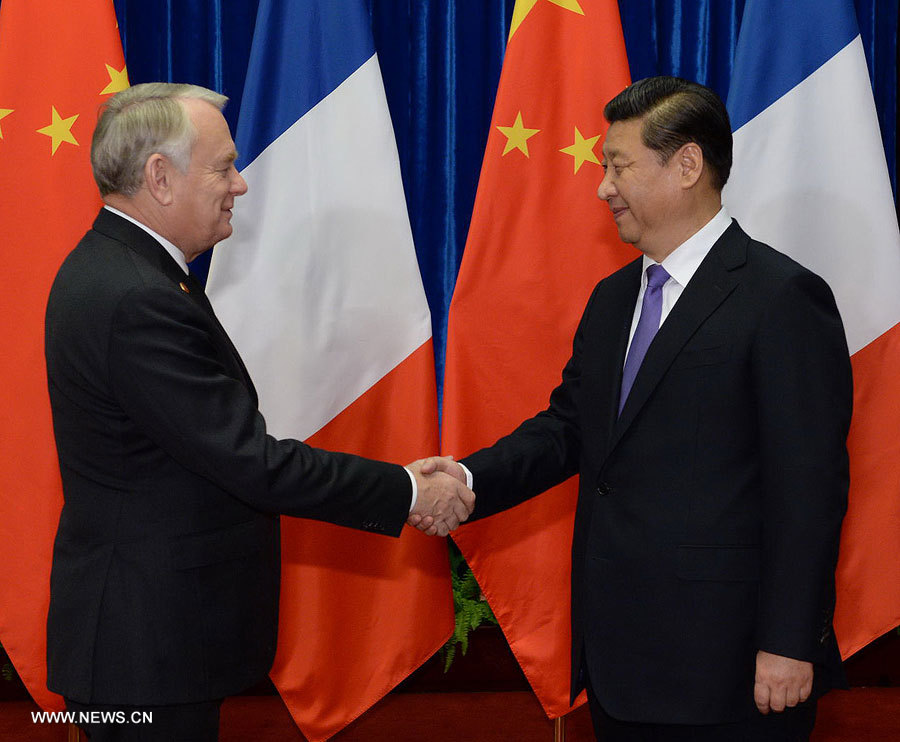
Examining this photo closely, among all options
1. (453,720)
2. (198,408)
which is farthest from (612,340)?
(453,720)

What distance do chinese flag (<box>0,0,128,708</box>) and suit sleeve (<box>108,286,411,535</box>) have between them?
107cm

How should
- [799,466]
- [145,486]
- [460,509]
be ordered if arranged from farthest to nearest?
[460,509] < [145,486] < [799,466]

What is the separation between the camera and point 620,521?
1.77 metres

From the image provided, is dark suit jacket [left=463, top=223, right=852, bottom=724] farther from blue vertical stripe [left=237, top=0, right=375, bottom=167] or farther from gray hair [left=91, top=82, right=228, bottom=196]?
blue vertical stripe [left=237, top=0, right=375, bottom=167]

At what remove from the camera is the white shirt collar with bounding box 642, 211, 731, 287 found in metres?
1.83

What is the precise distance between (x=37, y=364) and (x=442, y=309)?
4.52ft

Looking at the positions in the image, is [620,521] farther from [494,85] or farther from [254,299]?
[494,85]

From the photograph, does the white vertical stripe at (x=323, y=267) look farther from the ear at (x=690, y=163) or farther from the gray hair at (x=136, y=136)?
the ear at (x=690, y=163)

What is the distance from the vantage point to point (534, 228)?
2.72 meters

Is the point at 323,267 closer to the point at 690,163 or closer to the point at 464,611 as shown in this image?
the point at 690,163

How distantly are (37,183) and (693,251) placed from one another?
5.92ft

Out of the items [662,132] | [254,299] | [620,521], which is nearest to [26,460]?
[254,299]

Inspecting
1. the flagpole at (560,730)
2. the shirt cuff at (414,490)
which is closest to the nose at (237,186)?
the shirt cuff at (414,490)

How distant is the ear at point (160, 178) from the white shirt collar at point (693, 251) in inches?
37.8
